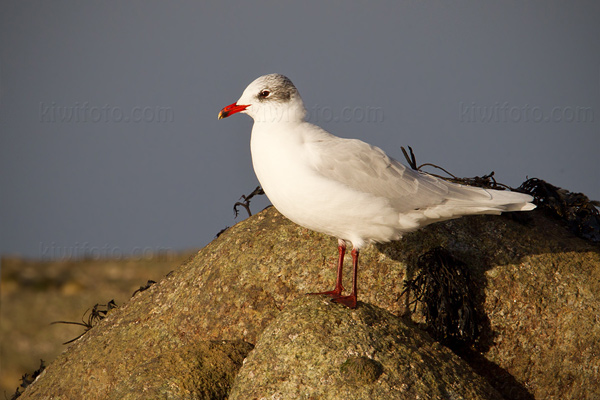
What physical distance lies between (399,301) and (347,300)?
92 cm

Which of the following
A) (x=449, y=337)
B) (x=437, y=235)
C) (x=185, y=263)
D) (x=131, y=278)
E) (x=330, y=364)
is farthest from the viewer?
(x=131, y=278)

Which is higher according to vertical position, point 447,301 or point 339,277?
point 339,277

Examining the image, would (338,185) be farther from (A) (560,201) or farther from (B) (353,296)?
(A) (560,201)

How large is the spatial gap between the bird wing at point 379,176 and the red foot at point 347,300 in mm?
1037

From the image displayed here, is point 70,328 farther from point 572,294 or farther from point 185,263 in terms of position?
point 572,294

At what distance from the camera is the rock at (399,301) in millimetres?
6242

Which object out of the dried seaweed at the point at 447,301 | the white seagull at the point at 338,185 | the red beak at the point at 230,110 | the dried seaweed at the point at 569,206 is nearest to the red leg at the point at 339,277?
the white seagull at the point at 338,185

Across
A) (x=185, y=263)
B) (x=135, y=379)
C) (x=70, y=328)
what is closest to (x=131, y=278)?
(x=70, y=328)

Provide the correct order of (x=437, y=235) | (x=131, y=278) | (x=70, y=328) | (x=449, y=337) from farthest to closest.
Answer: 1. (x=131, y=278)
2. (x=70, y=328)
3. (x=437, y=235)
4. (x=449, y=337)

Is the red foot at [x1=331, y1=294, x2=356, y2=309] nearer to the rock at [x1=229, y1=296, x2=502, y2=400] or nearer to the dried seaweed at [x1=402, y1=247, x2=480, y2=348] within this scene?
the rock at [x1=229, y1=296, x2=502, y2=400]

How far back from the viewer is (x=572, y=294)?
6426 millimetres

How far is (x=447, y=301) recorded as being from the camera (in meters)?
6.09

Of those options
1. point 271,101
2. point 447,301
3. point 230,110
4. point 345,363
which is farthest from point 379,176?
point 345,363

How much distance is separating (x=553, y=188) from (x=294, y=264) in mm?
3887
